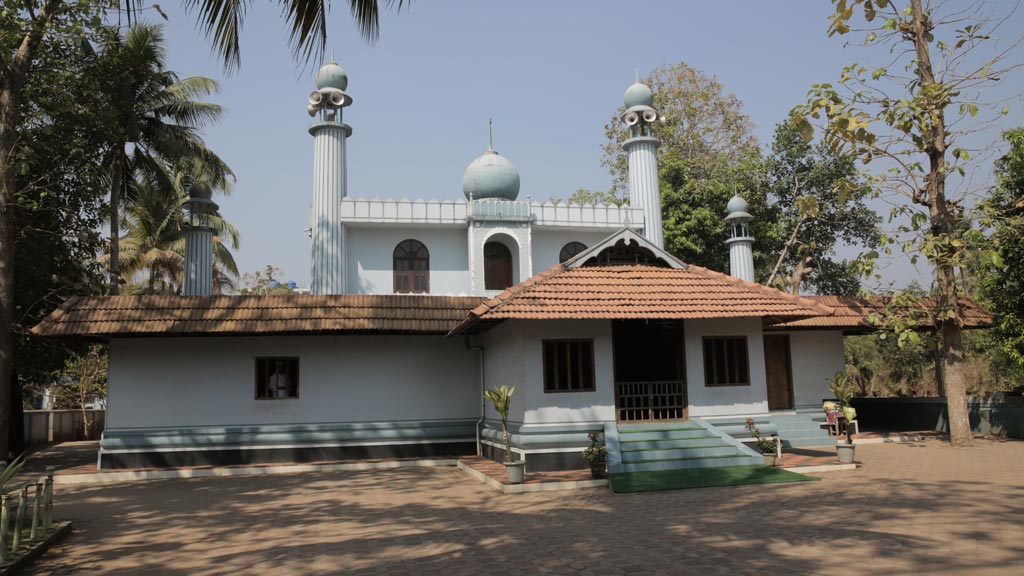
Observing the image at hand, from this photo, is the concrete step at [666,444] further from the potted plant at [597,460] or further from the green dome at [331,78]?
the green dome at [331,78]

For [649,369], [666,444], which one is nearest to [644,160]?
[649,369]

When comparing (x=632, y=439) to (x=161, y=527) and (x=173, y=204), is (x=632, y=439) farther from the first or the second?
(x=173, y=204)

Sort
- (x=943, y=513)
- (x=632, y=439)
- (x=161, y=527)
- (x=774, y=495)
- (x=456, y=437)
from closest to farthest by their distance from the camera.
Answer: (x=943, y=513), (x=161, y=527), (x=774, y=495), (x=632, y=439), (x=456, y=437)

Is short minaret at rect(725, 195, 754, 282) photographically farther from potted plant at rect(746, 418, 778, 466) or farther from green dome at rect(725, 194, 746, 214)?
potted plant at rect(746, 418, 778, 466)

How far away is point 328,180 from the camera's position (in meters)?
21.5

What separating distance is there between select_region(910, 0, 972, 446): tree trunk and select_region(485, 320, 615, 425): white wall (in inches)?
295

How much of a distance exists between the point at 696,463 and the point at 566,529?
4.52 m

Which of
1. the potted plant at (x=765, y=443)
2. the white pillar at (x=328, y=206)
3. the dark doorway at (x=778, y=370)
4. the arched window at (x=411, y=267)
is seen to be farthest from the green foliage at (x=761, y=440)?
the white pillar at (x=328, y=206)

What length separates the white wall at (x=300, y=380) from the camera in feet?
49.1

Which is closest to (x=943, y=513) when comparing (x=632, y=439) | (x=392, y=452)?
(x=632, y=439)

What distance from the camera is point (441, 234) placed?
22.5 m

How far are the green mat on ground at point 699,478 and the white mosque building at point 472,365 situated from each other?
0.30 m

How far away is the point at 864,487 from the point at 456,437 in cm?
846

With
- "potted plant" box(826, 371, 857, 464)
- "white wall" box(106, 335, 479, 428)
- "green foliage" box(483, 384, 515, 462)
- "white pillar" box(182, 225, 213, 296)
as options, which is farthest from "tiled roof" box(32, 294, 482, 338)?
"potted plant" box(826, 371, 857, 464)
